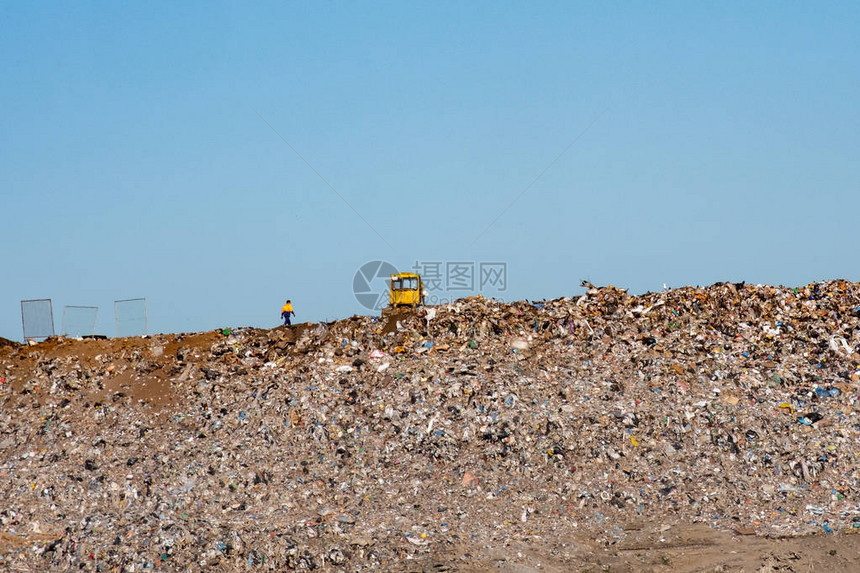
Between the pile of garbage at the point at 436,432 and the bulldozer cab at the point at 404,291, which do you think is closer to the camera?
the pile of garbage at the point at 436,432

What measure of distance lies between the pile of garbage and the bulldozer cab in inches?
175

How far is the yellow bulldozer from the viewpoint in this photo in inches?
792

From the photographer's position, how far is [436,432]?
12.2 meters

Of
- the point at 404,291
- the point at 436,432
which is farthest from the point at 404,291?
the point at 436,432

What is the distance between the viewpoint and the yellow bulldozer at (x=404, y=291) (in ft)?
66.0

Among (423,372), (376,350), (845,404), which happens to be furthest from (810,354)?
(376,350)

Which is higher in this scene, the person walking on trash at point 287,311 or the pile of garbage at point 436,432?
the person walking on trash at point 287,311

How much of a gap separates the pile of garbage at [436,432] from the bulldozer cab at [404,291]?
4.43 m

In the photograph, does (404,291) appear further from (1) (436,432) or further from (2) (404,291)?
(1) (436,432)

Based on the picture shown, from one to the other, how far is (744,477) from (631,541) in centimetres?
260

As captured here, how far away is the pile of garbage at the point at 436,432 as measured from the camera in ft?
32.5

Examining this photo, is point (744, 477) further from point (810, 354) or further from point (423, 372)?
point (423, 372)

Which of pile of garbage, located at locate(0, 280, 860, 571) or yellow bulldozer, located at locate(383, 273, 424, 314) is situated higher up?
yellow bulldozer, located at locate(383, 273, 424, 314)

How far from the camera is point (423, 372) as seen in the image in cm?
1374
